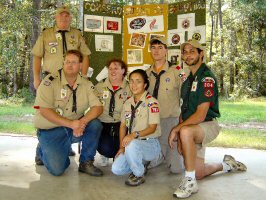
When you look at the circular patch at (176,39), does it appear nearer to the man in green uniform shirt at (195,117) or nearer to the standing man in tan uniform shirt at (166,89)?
the standing man in tan uniform shirt at (166,89)

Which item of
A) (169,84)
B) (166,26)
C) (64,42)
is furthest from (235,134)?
(64,42)

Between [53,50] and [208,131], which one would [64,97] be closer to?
[53,50]

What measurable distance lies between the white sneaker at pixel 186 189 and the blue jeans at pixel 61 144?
107 centimetres

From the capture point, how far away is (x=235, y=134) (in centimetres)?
679

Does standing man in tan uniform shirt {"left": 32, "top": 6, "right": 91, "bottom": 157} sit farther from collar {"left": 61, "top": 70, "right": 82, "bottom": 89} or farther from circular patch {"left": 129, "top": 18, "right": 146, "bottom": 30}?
circular patch {"left": 129, "top": 18, "right": 146, "bottom": 30}

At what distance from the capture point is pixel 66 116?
12.6ft

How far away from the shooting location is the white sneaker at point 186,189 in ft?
10.2

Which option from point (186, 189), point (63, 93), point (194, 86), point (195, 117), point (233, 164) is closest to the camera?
point (186, 189)

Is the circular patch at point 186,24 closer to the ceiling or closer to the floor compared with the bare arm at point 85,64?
closer to the ceiling

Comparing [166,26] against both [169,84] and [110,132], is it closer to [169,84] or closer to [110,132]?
[169,84]

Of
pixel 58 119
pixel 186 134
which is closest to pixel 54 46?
pixel 58 119

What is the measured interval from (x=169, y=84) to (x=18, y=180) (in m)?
1.77

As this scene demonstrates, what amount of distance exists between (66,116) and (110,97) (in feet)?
1.72

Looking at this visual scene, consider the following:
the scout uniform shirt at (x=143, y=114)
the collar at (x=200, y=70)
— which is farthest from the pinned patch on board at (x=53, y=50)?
the collar at (x=200, y=70)
